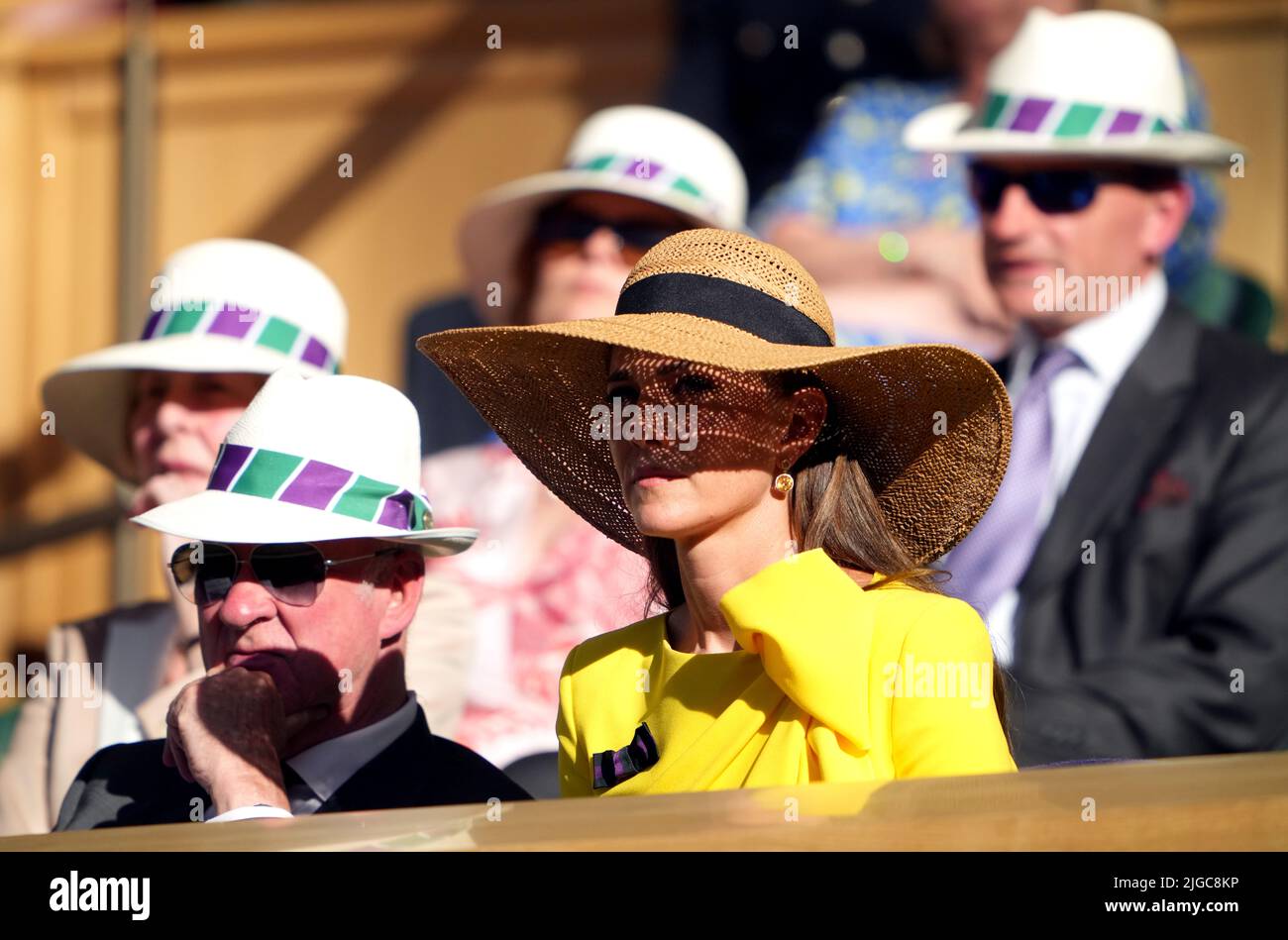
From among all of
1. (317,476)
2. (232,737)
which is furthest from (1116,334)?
(232,737)

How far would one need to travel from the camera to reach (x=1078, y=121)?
3928mm

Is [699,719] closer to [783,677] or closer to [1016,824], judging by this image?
[783,677]

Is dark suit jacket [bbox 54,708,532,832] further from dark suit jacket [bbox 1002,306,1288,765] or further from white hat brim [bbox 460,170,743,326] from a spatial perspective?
white hat brim [bbox 460,170,743,326]

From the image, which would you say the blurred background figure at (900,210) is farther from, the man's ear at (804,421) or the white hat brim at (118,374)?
the man's ear at (804,421)

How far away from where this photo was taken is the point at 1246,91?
5574 millimetres

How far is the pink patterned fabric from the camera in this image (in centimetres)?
398

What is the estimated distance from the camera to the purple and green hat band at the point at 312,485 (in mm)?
2562

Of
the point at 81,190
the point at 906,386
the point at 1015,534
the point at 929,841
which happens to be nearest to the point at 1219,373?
the point at 1015,534

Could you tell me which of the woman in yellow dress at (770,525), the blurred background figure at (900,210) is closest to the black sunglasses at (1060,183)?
the blurred background figure at (900,210)

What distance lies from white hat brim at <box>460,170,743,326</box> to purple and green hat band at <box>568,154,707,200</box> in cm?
2

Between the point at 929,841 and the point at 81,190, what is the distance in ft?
18.0

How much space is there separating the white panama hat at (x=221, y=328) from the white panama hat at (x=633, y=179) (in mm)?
805

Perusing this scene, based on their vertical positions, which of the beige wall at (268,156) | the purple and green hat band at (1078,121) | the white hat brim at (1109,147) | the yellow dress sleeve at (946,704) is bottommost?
the yellow dress sleeve at (946,704)

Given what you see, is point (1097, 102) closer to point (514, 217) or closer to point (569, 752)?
point (514, 217)
